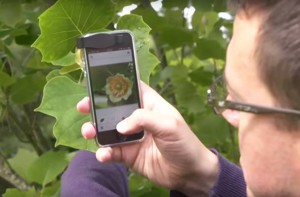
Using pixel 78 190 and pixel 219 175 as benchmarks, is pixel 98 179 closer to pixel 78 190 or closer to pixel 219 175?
pixel 78 190

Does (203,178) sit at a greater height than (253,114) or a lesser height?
lesser

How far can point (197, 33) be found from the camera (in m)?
1.55

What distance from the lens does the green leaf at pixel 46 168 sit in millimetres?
1393

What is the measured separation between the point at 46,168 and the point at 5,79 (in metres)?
0.21

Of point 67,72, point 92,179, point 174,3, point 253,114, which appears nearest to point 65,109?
point 67,72

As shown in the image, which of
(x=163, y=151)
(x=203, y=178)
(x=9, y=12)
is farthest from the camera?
(x=9, y=12)

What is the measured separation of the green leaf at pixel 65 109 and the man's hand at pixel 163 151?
0.03m

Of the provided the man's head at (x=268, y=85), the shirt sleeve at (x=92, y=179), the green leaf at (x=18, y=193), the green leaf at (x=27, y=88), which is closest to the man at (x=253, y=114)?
the man's head at (x=268, y=85)

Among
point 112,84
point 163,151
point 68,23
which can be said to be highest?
point 68,23

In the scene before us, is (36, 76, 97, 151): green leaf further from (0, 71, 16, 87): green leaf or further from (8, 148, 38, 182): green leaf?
(8, 148, 38, 182): green leaf

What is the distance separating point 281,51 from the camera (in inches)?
33.9

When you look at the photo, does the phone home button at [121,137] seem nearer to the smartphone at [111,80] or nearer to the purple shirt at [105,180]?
the smartphone at [111,80]

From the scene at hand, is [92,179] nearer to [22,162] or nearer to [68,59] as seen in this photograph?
[68,59]

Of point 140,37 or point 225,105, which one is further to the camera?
point 140,37
